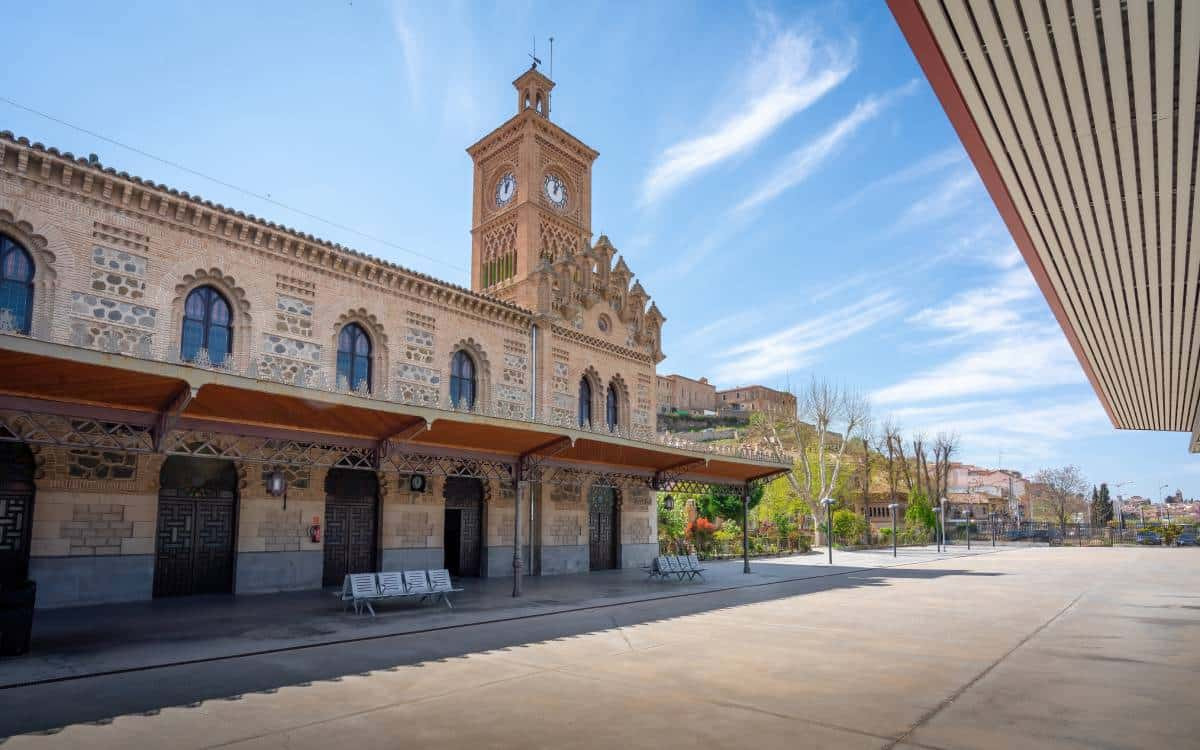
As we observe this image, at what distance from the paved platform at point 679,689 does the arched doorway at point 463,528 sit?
26.5 feet

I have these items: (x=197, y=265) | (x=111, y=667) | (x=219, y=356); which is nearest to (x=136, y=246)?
(x=197, y=265)

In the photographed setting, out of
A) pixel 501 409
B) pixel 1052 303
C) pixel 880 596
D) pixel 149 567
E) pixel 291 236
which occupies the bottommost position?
pixel 880 596

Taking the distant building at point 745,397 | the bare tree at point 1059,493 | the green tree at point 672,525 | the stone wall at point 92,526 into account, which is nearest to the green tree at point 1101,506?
the bare tree at point 1059,493

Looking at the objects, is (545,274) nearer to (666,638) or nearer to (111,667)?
(666,638)

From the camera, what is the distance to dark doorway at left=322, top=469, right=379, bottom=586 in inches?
709

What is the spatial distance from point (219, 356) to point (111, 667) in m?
8.78

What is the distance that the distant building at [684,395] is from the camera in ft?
327

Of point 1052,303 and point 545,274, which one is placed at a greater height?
point 545,274

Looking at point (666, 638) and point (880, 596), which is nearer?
point (666, 638)

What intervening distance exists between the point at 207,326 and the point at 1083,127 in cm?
1628

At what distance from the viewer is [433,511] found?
19.6 meters

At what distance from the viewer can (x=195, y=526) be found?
15.7 m

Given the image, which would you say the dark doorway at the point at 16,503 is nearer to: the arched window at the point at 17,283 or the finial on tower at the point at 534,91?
the arched window at the point at 17,283

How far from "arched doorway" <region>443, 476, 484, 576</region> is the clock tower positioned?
8.91 m
